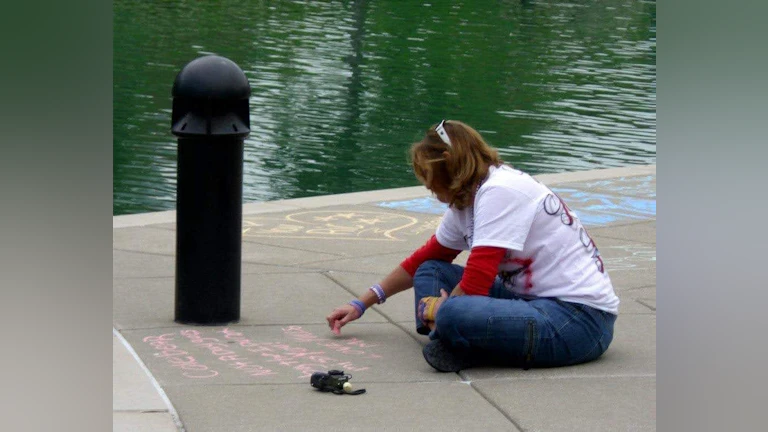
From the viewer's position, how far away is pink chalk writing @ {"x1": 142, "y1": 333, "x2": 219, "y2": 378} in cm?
479

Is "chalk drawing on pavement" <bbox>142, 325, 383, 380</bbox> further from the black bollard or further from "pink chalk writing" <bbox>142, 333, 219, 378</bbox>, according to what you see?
the black bollard

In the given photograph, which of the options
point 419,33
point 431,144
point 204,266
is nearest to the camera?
point 431,144

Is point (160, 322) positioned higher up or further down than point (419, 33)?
higher up

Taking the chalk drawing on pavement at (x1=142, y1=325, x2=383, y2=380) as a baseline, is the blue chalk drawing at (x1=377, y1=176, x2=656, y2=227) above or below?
below

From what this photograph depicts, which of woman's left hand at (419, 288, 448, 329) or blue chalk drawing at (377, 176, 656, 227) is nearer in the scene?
woman's left hand at (419, 288, 448, 329)

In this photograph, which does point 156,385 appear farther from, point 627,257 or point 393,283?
point 627,257

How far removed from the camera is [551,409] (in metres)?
4.35

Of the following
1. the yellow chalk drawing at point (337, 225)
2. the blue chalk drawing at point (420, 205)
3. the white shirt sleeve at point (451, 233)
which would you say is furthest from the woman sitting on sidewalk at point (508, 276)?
the blue chalk drawing at point (420, 205)

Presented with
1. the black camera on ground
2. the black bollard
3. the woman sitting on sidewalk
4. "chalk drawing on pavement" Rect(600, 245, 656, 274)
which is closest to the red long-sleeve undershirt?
the woman sitting on sidewalk
